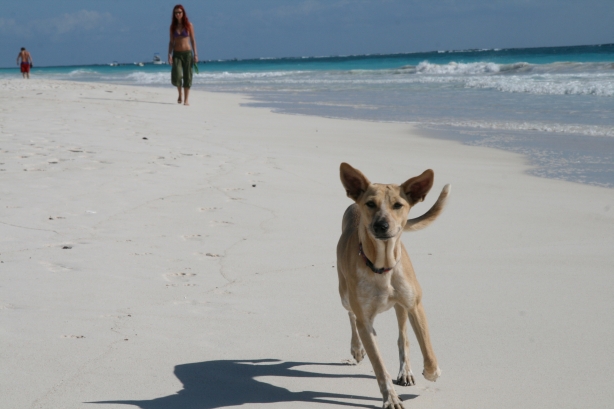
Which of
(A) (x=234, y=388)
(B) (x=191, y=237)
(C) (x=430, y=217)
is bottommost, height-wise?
(A) (x=234, y=388)

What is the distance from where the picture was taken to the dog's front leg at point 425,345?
10.3 ft

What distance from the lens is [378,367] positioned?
3057 millimetres

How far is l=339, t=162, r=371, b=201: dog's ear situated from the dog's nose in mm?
322

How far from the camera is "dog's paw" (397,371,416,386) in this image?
334 centimetres

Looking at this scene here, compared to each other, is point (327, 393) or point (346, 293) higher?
point (346, 293)

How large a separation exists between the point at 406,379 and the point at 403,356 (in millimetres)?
112

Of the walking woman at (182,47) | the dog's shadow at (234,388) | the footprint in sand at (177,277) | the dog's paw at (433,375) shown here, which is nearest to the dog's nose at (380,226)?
the dog's paw at (433,375)

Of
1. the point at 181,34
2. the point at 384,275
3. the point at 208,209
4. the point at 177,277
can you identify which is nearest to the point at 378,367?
the point at 384,275

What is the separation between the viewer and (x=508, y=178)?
8016 mm

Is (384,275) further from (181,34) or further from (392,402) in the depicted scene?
(181,34)

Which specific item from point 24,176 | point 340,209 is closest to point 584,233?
point 340,209

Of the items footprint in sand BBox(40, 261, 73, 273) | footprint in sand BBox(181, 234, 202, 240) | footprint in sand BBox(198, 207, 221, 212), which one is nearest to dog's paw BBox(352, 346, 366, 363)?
footprint in sand BBox(40, 261, 73, 273)

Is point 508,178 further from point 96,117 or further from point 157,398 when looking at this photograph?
point 96,117

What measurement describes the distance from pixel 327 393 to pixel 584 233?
3.39m
